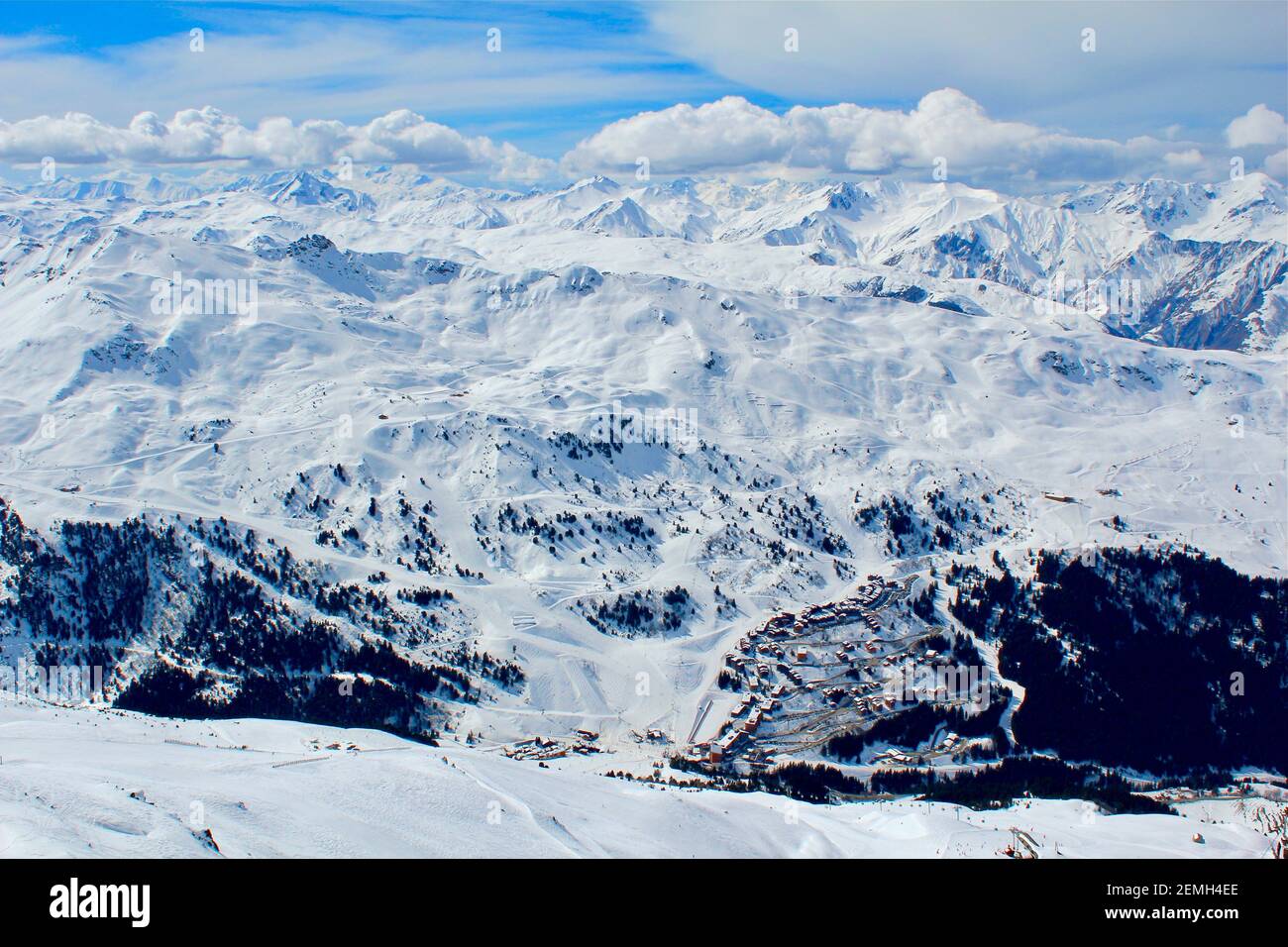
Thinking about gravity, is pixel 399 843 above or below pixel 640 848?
above

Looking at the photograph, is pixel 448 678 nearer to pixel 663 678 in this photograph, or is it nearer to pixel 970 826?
pixel 663 678

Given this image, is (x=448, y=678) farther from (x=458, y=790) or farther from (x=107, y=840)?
(x=107, y=840)

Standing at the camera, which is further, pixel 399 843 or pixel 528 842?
pixel 528 842

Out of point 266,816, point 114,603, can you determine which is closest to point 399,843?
point 266,816

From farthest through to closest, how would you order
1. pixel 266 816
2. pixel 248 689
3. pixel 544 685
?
pixel 544 685 < pixel 248 689 < pixel 266 816

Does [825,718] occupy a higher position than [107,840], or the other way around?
[107,840]
